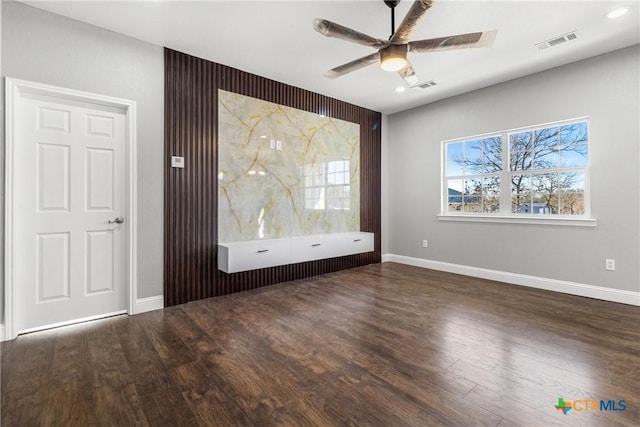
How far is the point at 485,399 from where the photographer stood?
163 cm

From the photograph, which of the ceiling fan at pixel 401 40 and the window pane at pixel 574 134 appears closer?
the ceiling fan at pixel 401 40

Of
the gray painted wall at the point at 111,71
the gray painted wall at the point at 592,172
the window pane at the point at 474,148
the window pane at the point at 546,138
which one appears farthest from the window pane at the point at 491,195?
the gray painted wall at the point at 111,71

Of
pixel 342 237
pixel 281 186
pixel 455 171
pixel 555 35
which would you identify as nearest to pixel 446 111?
pixel 455 171

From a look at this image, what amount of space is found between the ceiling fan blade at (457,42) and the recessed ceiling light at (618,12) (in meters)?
1.35

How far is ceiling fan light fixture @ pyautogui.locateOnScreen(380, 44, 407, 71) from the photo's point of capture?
7.91ft

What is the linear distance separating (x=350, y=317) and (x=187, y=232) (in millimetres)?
2009

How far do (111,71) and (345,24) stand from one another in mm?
2315

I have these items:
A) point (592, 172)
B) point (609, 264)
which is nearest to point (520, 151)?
point (592, 172)

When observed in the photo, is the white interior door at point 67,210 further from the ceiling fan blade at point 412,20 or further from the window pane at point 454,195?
the window pane at point 454,195

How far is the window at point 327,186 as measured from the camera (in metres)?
4.46

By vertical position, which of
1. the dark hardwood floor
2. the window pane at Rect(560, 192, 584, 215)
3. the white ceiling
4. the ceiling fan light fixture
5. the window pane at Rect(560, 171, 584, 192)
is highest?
the white ceiling

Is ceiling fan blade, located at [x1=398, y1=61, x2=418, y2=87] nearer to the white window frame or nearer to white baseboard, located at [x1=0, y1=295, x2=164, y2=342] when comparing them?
the white window frame

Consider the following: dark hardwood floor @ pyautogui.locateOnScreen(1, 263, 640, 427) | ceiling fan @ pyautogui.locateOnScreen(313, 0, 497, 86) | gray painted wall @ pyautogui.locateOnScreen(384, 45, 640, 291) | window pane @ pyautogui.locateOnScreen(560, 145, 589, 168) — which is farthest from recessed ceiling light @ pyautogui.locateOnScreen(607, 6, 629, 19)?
dark hardwood floor @ pyautogui.locateOnScreen(1, 263, 640, 427)

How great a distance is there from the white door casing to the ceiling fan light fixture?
249 cm
